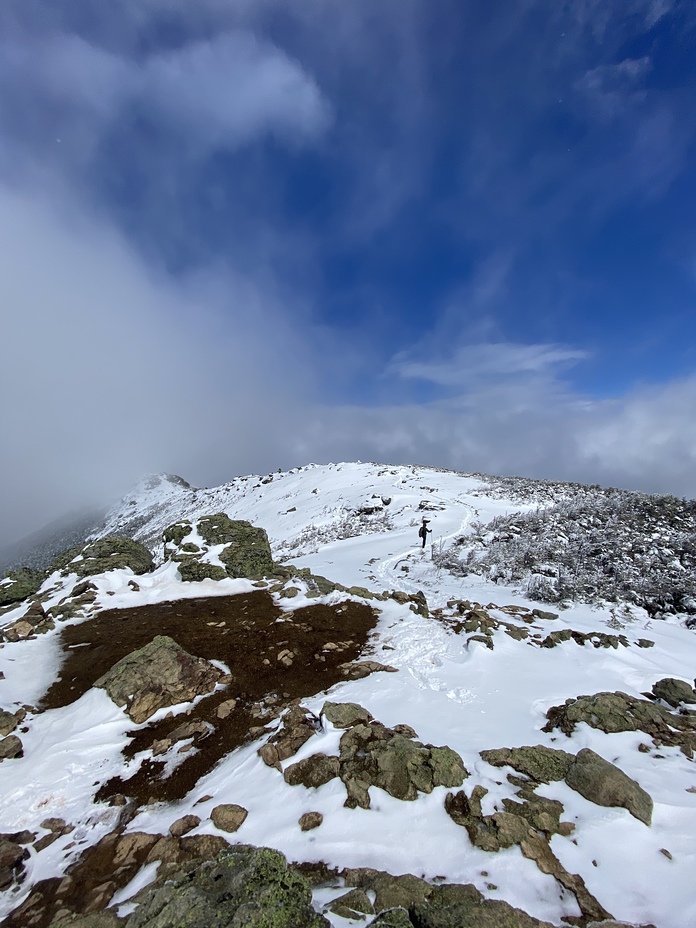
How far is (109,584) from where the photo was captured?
15023 millimetres

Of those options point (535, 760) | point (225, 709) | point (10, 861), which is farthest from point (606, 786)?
point (10, 861)

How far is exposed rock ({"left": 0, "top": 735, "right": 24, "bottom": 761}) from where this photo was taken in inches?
255

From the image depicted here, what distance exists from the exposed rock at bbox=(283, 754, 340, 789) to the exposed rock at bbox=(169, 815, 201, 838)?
1206 millimetres

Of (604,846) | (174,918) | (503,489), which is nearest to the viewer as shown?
(174,918)

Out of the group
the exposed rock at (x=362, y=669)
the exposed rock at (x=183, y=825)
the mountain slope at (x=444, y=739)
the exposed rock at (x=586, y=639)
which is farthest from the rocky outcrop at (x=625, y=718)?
the exposed rock at (x=183, y=825)

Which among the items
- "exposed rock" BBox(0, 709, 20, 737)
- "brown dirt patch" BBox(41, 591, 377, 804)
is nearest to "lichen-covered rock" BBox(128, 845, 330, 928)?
"brown dirt patch" BBox(41, 591, 377, 804)

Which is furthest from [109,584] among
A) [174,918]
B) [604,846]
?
[604,846]

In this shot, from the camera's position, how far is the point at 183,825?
4.96 metres

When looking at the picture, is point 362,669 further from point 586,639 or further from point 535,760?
point 586,639

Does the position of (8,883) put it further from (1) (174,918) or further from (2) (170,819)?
(1) (174,918)

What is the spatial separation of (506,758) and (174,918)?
4532 mm

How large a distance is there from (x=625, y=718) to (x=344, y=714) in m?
4.62

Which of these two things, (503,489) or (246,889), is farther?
(503,489)

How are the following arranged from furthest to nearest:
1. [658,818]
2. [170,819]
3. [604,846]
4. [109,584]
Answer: [109,584]
[170,819]
[658,818]
[604,846]
